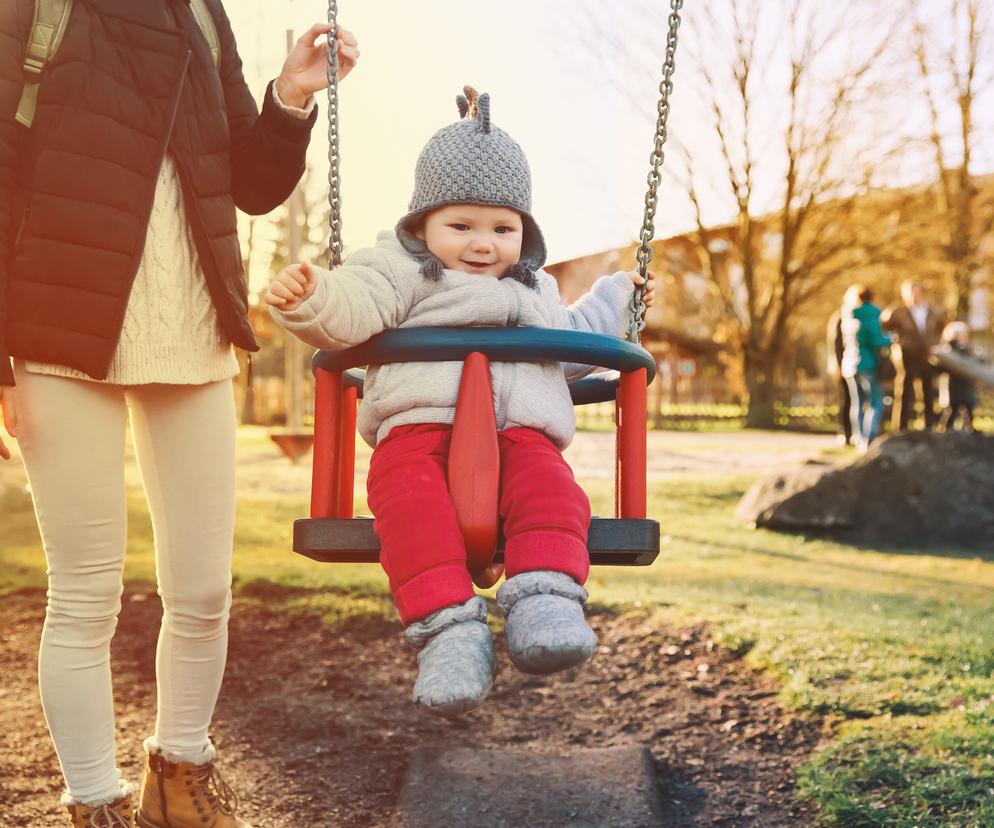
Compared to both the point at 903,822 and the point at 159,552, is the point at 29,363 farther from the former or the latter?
the point at 903,822

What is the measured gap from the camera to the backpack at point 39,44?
172 cm

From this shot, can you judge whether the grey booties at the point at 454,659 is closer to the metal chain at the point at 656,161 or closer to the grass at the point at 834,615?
the metal chain at the point at 656,161

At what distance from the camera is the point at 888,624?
4254 mm

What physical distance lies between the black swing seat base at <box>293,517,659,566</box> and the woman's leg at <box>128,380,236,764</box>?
24 cm

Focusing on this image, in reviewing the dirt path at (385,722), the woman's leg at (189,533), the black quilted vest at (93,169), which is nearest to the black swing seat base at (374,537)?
the woman's leg at (189,533)

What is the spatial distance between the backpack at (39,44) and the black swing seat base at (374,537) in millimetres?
835

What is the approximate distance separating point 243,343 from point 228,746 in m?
1.66

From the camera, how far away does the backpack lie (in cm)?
172

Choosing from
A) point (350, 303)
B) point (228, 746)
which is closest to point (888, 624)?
point (228, 746)

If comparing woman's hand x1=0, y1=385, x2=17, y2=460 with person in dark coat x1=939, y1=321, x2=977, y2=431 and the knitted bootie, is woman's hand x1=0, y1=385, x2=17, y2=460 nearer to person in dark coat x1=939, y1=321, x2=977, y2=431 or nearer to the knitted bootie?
the knitted bootie

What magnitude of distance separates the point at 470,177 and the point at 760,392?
1805 centimetres

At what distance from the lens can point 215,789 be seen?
222 cm

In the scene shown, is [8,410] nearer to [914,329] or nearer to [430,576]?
[430,576]

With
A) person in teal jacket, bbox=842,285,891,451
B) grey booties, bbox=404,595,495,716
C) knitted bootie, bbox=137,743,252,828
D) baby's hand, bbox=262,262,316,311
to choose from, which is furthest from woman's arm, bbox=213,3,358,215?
person in teal jacket, bbox=842,285,891,451
